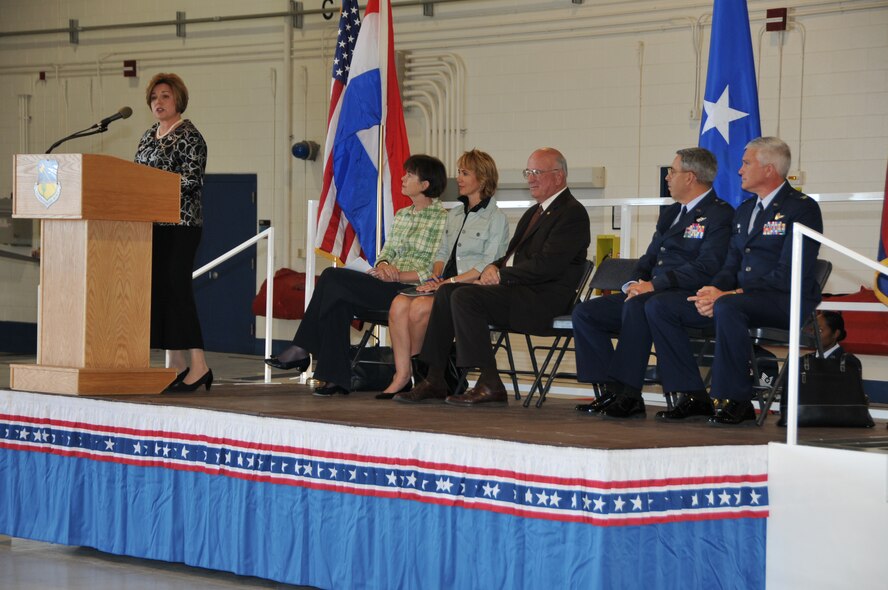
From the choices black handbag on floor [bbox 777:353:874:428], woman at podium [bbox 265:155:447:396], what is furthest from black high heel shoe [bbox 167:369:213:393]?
black handbag on floor [bbox 777:353:874:428]

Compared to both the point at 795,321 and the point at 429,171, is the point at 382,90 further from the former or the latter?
the point at 795,321

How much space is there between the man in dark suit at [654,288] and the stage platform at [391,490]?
0.72ft

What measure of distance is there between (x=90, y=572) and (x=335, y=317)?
154cm

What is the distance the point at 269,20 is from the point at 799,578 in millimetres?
9380

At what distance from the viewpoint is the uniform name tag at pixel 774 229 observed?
15.4 feet

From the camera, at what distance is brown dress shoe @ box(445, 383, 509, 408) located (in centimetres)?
512

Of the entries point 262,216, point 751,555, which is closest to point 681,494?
point 751,555

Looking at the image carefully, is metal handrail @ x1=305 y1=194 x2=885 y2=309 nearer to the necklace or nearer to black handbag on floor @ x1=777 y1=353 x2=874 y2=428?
black handbag on floor @ x1=777 y1=353 x2=874 y2=428

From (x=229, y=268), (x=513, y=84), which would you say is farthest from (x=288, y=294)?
(x=513, y=84)

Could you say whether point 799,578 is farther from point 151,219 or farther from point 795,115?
point 795,115

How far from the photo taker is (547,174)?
5.38 metres

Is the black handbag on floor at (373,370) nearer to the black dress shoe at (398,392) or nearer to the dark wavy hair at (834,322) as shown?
the black dress shoe at (398,392)

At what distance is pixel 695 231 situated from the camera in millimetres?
5020

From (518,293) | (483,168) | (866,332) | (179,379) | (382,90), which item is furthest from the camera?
(866,332)
